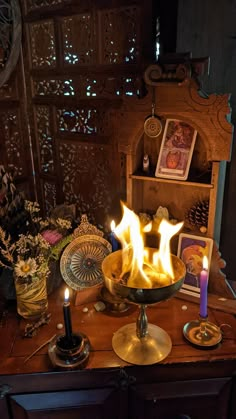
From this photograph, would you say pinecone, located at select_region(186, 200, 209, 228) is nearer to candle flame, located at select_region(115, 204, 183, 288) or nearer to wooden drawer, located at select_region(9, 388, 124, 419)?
candle flame, located at select_region(115, 204, 183, 288)

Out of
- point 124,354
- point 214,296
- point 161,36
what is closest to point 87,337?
point 124,354

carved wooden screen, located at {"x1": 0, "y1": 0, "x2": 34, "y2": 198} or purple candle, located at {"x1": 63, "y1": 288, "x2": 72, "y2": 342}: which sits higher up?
carved wooden screen, located at {"x1": 0, "y1": 0, "x2": 34, "y2": 198}

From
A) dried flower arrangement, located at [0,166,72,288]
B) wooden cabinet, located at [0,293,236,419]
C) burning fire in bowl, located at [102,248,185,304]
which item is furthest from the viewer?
dried flower arrangement, located at [0,166,72,288]

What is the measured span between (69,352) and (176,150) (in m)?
0.76

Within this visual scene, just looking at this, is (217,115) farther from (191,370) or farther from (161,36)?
(191,370)

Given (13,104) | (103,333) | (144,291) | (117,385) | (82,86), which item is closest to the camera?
(144,291)

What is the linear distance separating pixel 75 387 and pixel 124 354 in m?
0.17

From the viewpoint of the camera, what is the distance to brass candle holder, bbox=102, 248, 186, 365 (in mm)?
950

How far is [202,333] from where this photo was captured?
112cm

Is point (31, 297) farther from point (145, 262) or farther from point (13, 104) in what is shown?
point (13, 104)

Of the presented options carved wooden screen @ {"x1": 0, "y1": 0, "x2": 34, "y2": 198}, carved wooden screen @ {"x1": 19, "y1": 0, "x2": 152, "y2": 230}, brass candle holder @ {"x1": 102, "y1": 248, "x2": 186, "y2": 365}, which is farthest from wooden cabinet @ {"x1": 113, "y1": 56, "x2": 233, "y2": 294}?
carved wooden screen @ {"x1": 0, "y1": 0, "x2": 34, "y2": 198}

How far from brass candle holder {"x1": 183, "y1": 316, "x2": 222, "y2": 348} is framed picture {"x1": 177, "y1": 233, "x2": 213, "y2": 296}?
16cm

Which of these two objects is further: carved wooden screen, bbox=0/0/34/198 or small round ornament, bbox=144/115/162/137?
carved wooden screen, bbox=0/0/34/198

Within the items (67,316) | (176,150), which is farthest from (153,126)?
(67,316)
